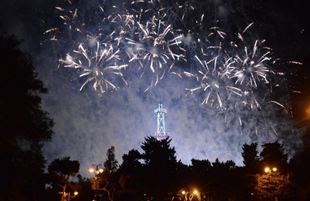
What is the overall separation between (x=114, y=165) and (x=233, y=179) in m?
23.0

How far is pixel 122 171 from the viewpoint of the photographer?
4988 centimetres

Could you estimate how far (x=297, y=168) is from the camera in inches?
1665

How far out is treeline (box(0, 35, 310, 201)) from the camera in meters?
20.5

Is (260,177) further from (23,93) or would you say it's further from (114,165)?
(114,165)

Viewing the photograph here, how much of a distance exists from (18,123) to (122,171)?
30.3 meters

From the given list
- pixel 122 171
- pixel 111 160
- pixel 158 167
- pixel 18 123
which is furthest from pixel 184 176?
pixel 18 123

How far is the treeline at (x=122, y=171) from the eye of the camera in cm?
2047

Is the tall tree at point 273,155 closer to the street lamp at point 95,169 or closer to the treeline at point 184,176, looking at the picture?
the treeline at point 184,176

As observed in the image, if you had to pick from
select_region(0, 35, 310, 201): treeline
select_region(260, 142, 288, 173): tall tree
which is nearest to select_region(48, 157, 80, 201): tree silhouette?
select_region(0, 35, 310, 201): treeline

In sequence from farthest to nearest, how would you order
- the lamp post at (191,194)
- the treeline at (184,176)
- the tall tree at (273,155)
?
the tall tree at (273,155) < the treeline at (184,176) < the lamp post at (191,194)

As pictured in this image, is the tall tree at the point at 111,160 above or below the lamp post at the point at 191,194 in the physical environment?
above

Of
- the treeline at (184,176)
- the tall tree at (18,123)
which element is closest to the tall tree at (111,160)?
the treeline at (184,176)

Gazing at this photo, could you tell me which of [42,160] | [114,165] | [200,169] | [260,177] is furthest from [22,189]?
[114,165]

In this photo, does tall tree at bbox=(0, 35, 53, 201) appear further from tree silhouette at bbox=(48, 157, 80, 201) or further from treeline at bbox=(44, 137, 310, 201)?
treeline at bbox=(44, 137, 310, 201)
